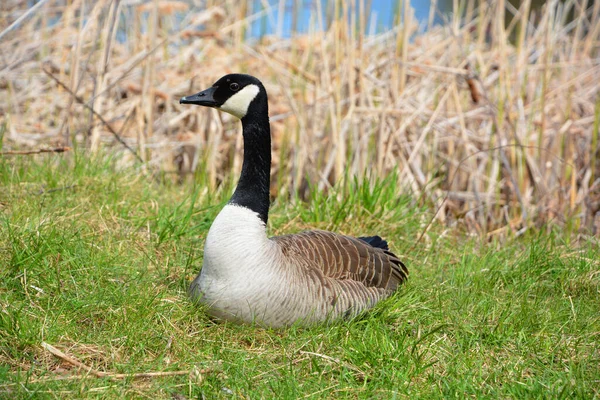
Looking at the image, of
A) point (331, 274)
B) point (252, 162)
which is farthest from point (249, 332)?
point (252, 162)

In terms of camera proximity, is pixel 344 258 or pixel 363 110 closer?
pixel 344 258

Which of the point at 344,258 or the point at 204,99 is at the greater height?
the point at 204,99

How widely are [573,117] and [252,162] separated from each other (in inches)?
172

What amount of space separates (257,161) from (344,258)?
80 cm

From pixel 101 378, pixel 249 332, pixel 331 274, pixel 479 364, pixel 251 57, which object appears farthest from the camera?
pixel 251 57

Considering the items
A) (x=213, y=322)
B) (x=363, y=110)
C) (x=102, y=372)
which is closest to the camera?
(x=102, y=372)

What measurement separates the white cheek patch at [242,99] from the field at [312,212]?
1.02 metres

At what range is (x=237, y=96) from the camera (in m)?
3.81

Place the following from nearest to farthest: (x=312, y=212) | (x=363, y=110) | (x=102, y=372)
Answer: (x=102, y=372) → (x=312, y=212) → (x=363, y=110)

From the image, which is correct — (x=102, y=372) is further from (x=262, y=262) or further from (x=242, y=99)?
(x=242, y=99)

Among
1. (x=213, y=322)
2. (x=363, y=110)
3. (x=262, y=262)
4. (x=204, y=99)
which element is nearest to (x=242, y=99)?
(x=204, y=99)

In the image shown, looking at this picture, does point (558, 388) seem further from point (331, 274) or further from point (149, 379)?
point (149, 379)

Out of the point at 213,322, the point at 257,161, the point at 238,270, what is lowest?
the point at 213,322

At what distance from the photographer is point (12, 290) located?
358cm
